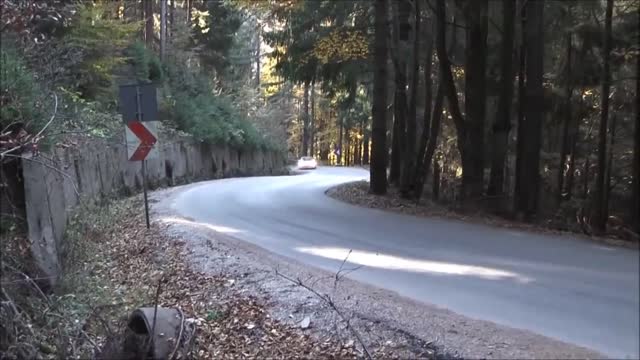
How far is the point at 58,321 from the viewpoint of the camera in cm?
665

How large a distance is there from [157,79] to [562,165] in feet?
67.4

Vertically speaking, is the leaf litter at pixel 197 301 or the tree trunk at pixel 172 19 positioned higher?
the tree trunk at pixel 172 19

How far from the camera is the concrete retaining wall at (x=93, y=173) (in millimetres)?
7914

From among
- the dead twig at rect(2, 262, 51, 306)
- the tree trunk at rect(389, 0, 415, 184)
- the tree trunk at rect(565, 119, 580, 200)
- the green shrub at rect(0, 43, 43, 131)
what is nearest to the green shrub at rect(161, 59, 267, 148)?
the tree trunk at rect(389, 0, 415, 184)

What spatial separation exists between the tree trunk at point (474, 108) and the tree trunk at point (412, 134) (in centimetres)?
368

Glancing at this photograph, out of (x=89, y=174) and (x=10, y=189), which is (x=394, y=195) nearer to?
(x=89, y=174)

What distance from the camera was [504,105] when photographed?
1672 cm

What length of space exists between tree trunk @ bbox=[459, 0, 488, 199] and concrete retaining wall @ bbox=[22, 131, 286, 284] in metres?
9.78

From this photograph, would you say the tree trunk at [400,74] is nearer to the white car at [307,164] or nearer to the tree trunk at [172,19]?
the tree trunk at [172,19]

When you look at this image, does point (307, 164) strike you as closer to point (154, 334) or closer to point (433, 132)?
point (433, 132)

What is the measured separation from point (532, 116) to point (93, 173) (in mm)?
11254

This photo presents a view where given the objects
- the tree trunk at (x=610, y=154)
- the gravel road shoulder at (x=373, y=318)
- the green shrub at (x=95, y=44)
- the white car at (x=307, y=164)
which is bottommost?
the white car at (x=307, y=164)

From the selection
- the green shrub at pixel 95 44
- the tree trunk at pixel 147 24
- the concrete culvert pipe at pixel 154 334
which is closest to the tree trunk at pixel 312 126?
the tree trunk at pixel 147 24

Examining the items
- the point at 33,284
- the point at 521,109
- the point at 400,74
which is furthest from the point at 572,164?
the point at 33,284
